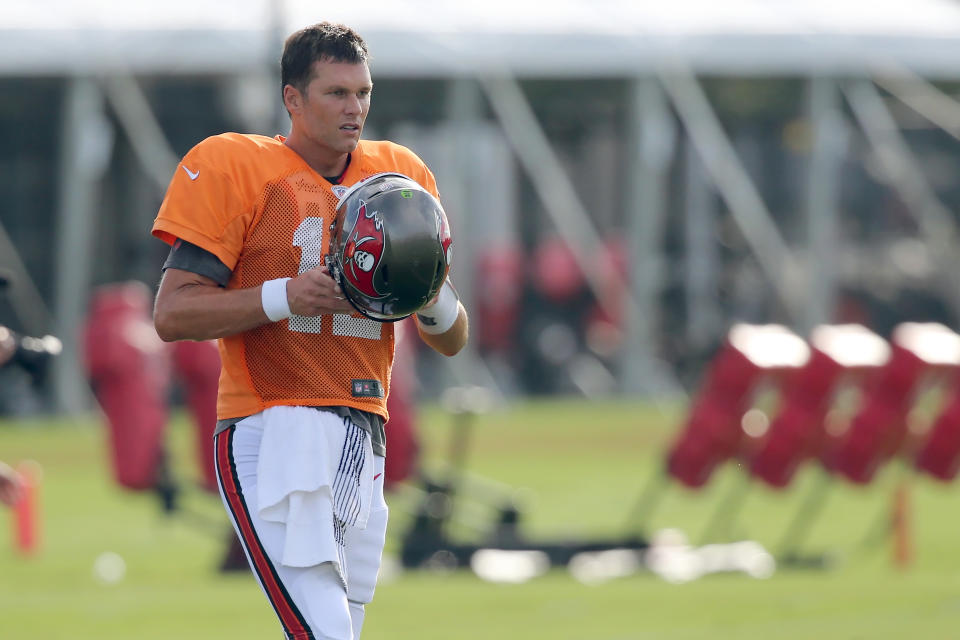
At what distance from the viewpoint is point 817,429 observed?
43.8ft

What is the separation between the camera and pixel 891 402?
13438 millimetres

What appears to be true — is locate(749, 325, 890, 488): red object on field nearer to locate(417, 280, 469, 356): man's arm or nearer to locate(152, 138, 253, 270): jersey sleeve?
locate(417, 280, 469, 356): man's arm

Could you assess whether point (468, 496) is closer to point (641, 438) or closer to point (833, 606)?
point (833, 606)

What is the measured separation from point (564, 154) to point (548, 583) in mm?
21226

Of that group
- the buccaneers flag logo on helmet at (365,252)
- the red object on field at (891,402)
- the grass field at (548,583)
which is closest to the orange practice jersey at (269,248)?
the buccaneers flag logo on helmet at (365,252)

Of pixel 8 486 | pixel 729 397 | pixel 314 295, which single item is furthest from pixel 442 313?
pixel 729 397

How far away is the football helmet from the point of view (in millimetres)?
4617

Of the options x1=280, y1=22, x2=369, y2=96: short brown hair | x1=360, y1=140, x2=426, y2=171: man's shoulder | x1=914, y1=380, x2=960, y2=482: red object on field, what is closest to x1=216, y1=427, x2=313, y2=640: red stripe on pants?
x1=360, y1=140, x2=426, y2=171: man's shoulder

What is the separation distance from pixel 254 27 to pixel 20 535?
13.8m

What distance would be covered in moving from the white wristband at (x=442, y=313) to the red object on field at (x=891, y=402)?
8.59 m

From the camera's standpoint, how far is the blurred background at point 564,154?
26031mm

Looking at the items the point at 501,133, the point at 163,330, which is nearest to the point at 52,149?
the point at 501,133

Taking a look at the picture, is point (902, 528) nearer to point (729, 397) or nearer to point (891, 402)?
point (891, 402)

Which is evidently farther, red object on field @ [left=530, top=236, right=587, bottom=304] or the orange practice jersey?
red object on field @ [left=530, top=236, right=587, bottom=304]
